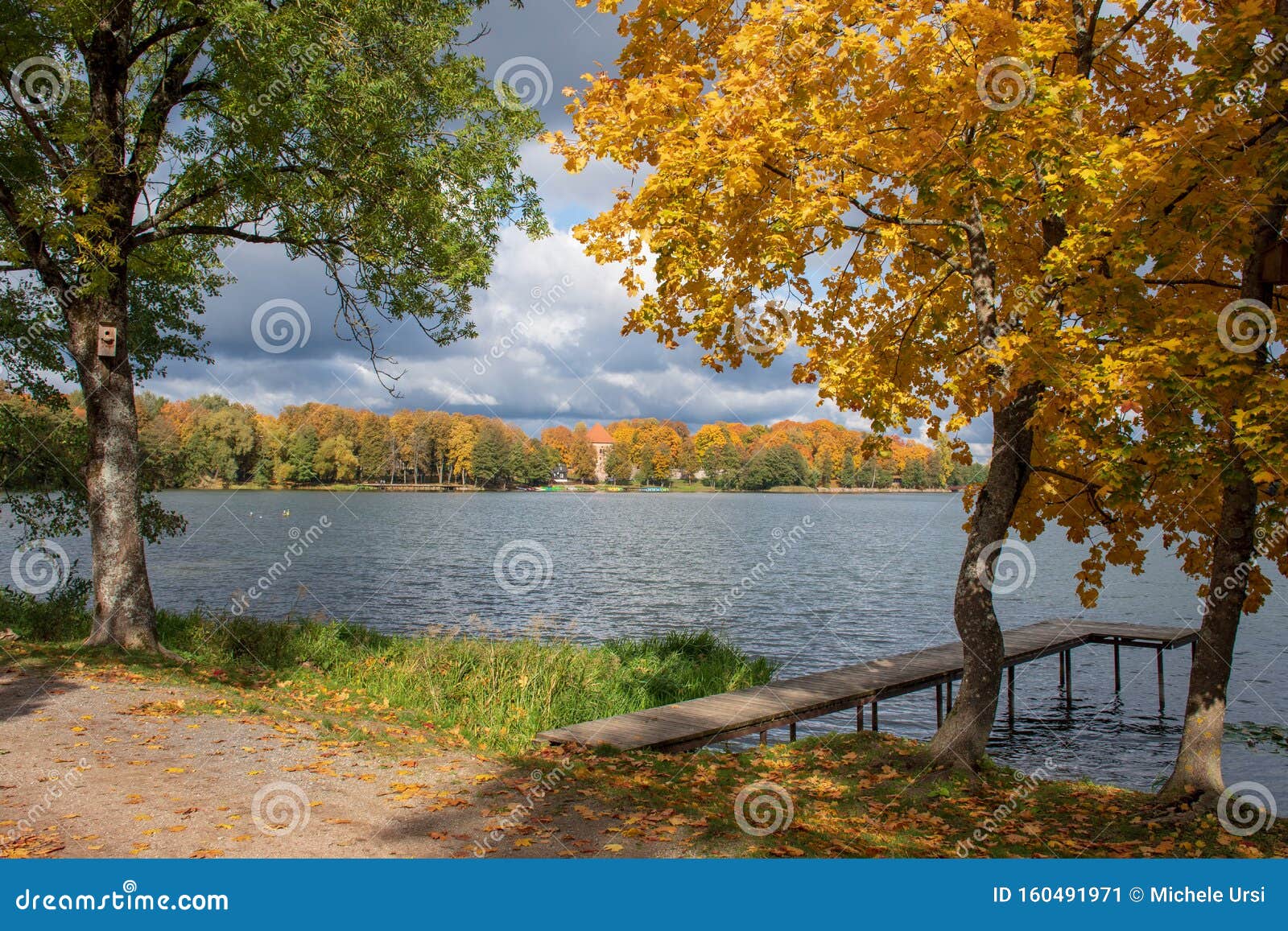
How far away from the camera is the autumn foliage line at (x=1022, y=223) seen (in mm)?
6984

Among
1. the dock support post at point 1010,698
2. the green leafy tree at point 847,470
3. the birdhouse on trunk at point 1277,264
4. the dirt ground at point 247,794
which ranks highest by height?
the green leafy tree at point 847,470

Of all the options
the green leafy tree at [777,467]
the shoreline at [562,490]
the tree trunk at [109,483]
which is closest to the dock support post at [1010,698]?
the tree trunk at [109,483]

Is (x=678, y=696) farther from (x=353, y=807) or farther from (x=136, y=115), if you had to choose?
(x=136, y=115)

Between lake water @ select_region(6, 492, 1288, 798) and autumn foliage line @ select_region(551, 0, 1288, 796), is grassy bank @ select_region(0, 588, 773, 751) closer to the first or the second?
lake water @ select_region(6, 492, 1288, 798)

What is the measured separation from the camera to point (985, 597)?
9.41m

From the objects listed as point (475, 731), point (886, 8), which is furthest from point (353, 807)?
point (886, 8)

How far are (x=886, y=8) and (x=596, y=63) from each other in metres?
2.98

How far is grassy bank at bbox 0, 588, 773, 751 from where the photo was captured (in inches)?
421

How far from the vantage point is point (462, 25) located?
1309 centimetres

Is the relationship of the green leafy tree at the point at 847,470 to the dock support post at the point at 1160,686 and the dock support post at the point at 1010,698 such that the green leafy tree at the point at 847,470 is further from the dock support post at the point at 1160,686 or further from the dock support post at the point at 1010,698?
the dock support post at the point at 1010,698

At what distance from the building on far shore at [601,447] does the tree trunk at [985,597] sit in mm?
107477

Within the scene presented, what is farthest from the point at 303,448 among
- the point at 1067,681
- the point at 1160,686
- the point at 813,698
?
the point at 813,698

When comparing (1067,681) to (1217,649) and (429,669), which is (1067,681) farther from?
(429,669)

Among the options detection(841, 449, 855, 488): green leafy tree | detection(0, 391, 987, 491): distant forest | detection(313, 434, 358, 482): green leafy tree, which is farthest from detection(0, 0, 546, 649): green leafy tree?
detection(841, 449, 855, 488): green leafy tree
